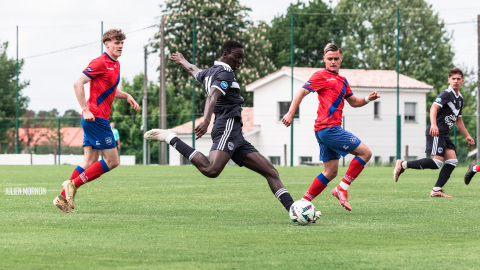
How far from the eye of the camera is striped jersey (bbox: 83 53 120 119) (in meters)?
7.58

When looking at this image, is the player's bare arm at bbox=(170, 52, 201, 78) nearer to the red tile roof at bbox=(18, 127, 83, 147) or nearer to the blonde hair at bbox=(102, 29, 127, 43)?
the blonde hair at bbox=(102, 29, 127, 43)

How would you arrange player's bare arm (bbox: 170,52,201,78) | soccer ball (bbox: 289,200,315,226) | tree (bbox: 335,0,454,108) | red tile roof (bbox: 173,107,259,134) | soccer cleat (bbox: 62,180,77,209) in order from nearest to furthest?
soccer ball (bbox: 289,200,315,226), player's bare arm (bbox: 170,52,201,78), soccer cleat (bbox: 62,180,77,209), red tile roof (bbox: 173,107,259,134), tree (bbox: 335,0,454,108)

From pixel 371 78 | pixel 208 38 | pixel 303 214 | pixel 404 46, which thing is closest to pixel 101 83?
pixel 303 214

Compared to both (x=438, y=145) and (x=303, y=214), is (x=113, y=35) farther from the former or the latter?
(x=438, y=145)

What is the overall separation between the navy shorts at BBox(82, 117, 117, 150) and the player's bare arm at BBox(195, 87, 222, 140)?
1.80m

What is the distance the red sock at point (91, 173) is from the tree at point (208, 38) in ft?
86.7

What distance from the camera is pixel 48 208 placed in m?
8.11

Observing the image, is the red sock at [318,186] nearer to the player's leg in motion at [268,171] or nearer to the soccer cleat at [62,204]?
the player's leg in motion at [268,171]

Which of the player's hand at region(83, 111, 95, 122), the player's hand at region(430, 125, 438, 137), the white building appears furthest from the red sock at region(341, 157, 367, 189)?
the white building

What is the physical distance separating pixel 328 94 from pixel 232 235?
2.72 meters

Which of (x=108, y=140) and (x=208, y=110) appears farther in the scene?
(x=108, y=140)

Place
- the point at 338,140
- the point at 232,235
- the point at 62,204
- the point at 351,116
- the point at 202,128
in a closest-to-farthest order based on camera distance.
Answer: the point at 232,235 < the point at 202,128 < the point at 62,204 < the point at 338,140 < the point at 351,116

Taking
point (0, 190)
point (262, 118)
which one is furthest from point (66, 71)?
point (0, 190)

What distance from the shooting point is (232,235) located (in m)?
5.62
